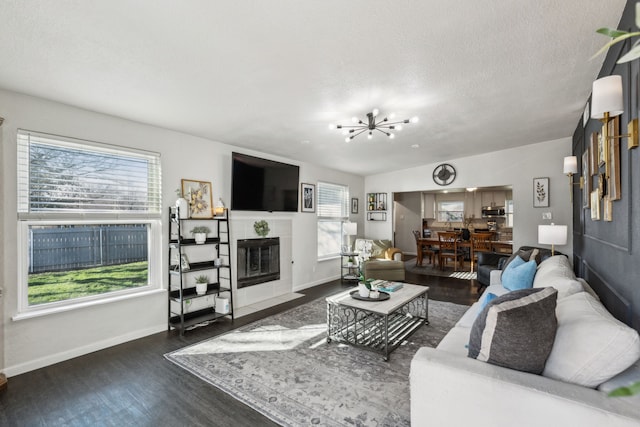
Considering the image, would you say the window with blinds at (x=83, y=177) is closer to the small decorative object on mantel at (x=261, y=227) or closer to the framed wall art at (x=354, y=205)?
the small decorative object on mantel at (x=261, y=227)

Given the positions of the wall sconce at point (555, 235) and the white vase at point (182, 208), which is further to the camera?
the wall sconce at point (555, 235)

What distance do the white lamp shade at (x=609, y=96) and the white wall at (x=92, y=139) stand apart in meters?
3.92

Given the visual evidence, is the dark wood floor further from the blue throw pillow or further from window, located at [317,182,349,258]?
window, located at [317,182,349,258]

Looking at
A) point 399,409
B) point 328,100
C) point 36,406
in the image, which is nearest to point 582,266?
point 399,409

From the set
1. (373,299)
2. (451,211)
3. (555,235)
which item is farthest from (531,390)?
(451,211)

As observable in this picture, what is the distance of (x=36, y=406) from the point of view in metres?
2.22

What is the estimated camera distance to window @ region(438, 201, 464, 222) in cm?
1020

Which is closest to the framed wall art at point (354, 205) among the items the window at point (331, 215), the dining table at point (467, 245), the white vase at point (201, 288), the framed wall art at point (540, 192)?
the window at point (331, 215)

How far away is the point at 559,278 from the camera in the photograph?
2.39 m

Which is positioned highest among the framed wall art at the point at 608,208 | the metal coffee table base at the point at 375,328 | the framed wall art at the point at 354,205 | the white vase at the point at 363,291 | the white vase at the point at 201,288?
the framed wall art at the point at 354,205

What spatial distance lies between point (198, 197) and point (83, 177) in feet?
3.99

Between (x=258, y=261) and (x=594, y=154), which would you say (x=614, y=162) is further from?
(x=258, y=261)

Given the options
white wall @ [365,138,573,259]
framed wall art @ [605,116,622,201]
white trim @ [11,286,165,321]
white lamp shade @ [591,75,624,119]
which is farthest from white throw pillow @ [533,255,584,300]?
white trim @ [11,286,165,321]

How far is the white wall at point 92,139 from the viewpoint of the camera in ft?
8.60
